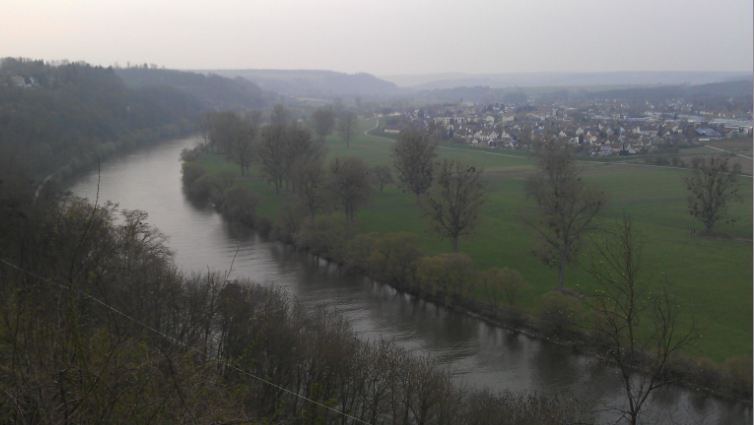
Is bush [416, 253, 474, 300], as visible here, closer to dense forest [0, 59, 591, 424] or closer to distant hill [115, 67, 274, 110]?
dense forest [0, 59, 591, 424]

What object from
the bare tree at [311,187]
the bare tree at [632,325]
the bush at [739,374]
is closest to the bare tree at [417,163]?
the bare tree at [311,187]

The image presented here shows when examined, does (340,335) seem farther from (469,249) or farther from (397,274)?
(469,249)

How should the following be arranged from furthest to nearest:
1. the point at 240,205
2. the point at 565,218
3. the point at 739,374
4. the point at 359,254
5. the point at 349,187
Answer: the point at 240,205, the point at 349,187, the point at 359,254, the point at 565,218, the point at 739,374

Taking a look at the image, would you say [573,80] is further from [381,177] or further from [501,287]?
[501,287]

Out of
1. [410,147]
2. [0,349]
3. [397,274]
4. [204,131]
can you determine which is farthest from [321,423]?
[204,131]

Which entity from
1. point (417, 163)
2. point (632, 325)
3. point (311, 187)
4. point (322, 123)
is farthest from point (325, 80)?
point (632, 325)
